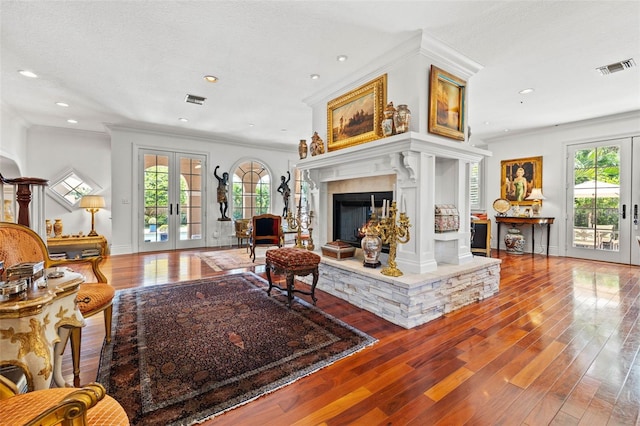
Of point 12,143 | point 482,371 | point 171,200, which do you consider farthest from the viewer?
point 171,200

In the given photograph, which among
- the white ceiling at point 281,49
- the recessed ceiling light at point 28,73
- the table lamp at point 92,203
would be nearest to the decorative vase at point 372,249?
the white ceiling at point 281,49

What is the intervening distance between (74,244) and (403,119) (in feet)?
21.5

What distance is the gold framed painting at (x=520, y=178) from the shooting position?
635 cm

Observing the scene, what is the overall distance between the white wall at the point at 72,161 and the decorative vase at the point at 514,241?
30.5ft

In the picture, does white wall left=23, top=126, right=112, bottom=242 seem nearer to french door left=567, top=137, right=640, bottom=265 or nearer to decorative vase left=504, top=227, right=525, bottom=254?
decorative vase left=504, top=227, right=525, bottom=254

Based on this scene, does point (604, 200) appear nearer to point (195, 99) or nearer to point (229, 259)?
point (229, 259)

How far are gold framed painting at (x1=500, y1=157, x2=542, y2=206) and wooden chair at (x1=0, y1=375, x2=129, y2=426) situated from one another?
25.6 feet

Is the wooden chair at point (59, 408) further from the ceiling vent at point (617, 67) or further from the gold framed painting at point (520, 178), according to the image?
the gold framed painting at point (520, 178)

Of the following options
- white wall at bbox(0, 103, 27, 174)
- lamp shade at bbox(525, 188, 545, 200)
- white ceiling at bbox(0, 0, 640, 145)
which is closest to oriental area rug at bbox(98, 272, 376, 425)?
white ceiling at bbox(0, 0, 640, 145)

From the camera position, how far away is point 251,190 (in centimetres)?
805

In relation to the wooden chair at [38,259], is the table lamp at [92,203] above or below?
above

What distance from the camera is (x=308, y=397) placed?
1.63 metres

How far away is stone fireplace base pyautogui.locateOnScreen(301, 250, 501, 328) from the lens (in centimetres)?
258

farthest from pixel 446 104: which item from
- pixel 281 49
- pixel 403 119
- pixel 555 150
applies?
pixel 555 150
